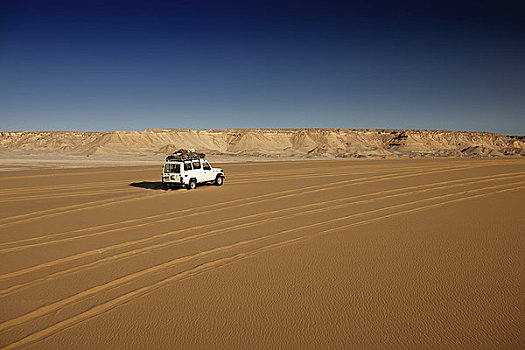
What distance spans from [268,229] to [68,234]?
17.5 feet

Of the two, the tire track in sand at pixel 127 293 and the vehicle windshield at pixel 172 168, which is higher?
the vehicle windshield at pixel 172 168

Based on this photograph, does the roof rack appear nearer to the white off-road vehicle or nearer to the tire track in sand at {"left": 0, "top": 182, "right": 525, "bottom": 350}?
the white off-road vehicle

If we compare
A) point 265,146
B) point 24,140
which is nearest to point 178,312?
point 265,146

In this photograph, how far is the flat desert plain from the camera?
4668mm

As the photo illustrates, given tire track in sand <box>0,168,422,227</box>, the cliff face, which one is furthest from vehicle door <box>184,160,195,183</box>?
the cliff face

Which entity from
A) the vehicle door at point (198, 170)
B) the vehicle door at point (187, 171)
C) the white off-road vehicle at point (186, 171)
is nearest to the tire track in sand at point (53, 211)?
the white off-road vehicle at point (186, 171)

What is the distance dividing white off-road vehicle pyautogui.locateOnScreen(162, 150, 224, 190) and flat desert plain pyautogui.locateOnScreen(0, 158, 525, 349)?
6.58 meters

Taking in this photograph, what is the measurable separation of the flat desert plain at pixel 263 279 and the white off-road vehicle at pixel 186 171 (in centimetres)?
658

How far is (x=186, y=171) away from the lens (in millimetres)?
19453

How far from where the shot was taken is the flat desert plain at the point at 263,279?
4668mm

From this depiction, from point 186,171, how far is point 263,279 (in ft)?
45.2

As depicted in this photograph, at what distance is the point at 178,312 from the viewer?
5.23 meters

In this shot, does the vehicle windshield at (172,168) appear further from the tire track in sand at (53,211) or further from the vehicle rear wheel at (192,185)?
the tire track in sand at (53,211)

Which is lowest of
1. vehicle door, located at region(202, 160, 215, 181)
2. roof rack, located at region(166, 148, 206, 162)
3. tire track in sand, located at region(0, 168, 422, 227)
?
tire track in sand, located at region(0, 168, 422, 227)
